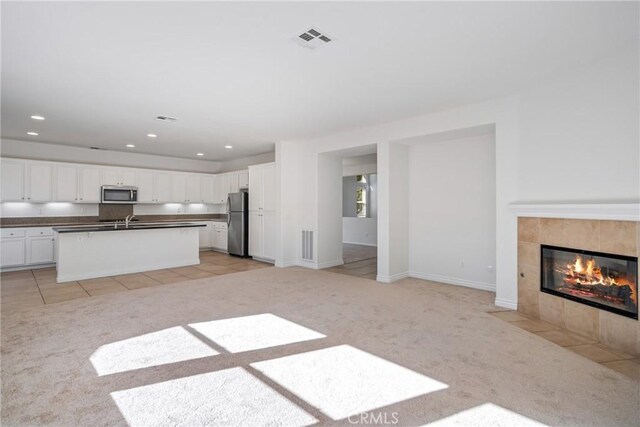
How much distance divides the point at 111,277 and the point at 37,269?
2051 millimetres

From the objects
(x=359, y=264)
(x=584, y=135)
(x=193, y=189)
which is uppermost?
(x=584, y=135)

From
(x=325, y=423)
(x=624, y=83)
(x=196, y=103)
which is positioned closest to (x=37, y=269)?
(x=196, y=103)

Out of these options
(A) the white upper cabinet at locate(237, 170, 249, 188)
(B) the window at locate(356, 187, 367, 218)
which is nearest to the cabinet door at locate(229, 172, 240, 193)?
(A) the white upper cabinet at locate(237, 170, 249, 188)

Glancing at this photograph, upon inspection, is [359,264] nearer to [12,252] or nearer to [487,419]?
[487,419]

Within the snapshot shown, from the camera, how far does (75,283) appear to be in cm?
524

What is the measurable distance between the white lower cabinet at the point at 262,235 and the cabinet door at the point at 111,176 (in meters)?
3.26

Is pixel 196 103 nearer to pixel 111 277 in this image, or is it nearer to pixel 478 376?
pixel 111 277

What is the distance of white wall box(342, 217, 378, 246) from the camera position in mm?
10398

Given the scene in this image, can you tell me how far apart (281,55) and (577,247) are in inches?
137

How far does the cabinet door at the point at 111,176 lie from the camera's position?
24.6 feet

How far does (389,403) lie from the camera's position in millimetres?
2033

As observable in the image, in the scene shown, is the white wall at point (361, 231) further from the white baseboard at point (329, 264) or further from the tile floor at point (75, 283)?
the tile floor at point (75, 283)

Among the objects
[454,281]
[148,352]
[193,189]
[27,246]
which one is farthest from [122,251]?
[454,281]

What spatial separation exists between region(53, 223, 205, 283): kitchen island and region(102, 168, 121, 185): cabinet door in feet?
5.76
